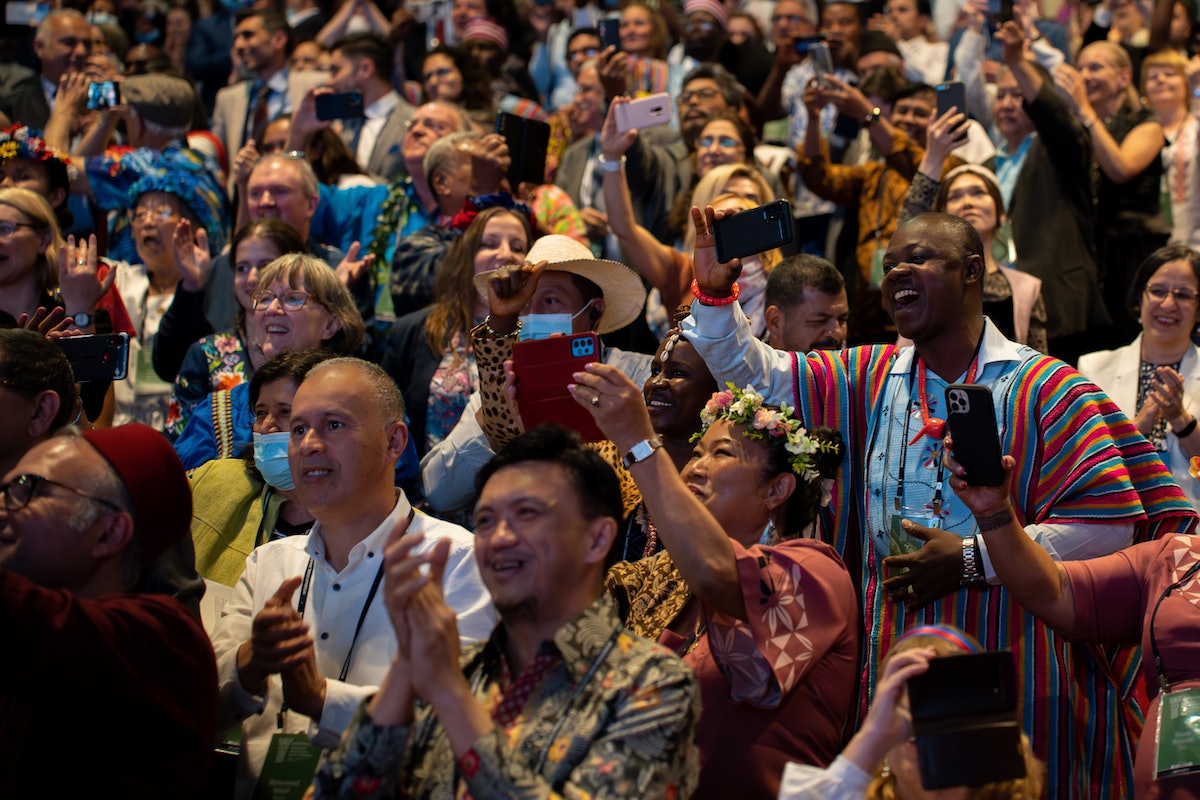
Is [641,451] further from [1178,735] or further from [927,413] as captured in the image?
[1178,735]

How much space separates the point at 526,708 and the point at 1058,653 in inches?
71.0

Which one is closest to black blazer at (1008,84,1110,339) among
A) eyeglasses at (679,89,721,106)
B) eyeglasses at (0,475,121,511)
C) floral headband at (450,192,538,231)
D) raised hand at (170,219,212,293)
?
eyeglasses at (679,89,721,106)

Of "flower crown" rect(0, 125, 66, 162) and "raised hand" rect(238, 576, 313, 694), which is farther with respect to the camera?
"flower crown" rect(0, 125, 66, 162)

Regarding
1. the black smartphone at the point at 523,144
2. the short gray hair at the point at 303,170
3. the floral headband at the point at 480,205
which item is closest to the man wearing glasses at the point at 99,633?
the floral headband at the point at 480,205

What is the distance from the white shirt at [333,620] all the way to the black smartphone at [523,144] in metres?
3.00

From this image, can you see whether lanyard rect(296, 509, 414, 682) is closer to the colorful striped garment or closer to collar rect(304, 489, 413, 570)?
collar rect(304, 489, 413, 570)

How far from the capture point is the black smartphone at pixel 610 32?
26.5 feet

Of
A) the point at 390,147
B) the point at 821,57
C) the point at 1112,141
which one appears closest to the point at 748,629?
the point at 821,57

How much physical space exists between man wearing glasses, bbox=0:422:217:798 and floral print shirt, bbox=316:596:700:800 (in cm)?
50

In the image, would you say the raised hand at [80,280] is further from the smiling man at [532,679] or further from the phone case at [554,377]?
the smiling man at [532,679]

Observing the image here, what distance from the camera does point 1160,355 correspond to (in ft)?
20.4

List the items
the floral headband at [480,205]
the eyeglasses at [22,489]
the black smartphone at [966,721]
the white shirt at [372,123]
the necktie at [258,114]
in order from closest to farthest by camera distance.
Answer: the black smartphone at [966,721], the eyeglasses at [22,489], the floral headband at [480,205], the white shirt at [372,123], the necktie at [258,114]

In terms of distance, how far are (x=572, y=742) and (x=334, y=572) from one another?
130cm

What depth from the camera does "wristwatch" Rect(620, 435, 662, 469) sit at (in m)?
3.72
